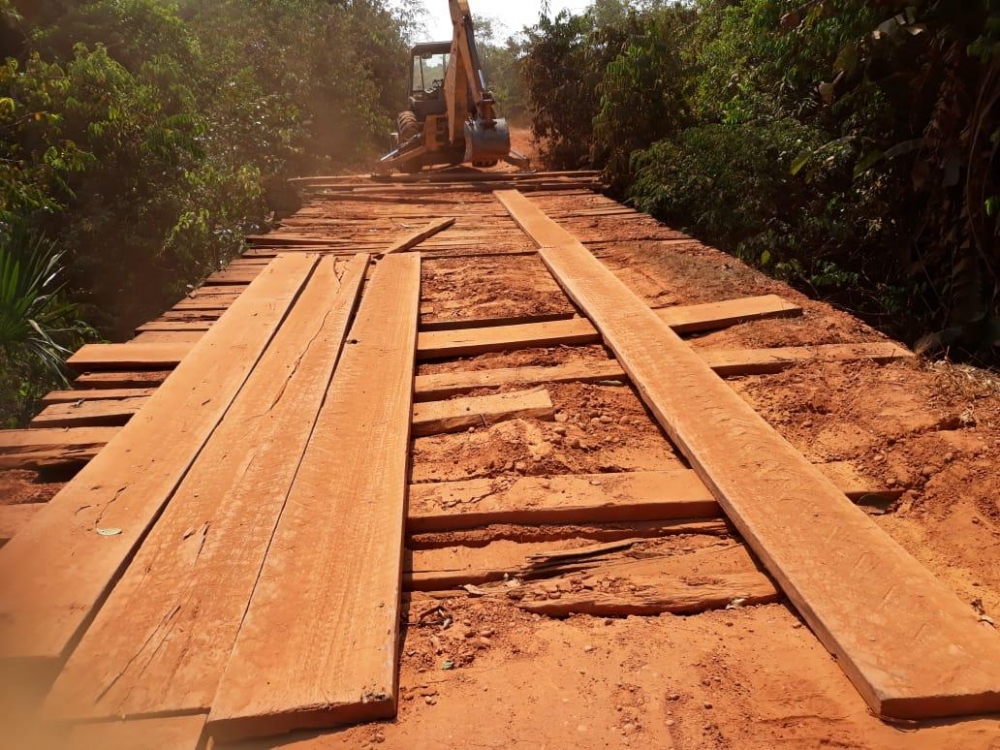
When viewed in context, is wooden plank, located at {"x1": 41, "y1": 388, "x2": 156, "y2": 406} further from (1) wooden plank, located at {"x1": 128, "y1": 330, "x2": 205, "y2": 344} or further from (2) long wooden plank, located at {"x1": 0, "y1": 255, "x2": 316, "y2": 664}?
(1) wooden plank, located at {"x1": 128, "y1": 330, "x2": 205, "y2": 344}

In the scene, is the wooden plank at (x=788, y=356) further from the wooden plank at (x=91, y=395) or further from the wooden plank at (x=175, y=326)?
the wooden plank at (x=175, y=326)

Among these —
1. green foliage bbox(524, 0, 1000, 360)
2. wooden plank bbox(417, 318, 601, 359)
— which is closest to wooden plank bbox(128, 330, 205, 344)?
wooden plank bbox(417, 318, 601, 359)

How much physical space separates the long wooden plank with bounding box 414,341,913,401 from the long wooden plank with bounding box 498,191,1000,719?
194 millimetres

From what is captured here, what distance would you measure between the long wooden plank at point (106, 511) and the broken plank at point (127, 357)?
0.10m

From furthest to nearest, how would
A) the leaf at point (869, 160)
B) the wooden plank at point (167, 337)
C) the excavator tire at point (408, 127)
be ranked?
1. the excavator tire at point (408, 127)
2. the leaf at point (869, 160)
3. the wooden plank at point (167, 337)

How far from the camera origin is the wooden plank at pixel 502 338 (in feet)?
10.6

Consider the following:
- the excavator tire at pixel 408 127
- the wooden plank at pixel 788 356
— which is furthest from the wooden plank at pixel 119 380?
the excavator tire at pixel 408 127

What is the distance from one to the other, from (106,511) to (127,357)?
1.30m

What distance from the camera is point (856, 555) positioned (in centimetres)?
168

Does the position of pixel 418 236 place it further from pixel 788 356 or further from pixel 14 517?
pixel 14 517

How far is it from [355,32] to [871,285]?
14.8 metres

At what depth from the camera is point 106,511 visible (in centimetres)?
193

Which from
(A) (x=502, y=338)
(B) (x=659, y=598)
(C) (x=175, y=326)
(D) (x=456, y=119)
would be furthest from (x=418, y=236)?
(D) (x=456, y=119)

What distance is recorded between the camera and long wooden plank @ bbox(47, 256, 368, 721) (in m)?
1.37
